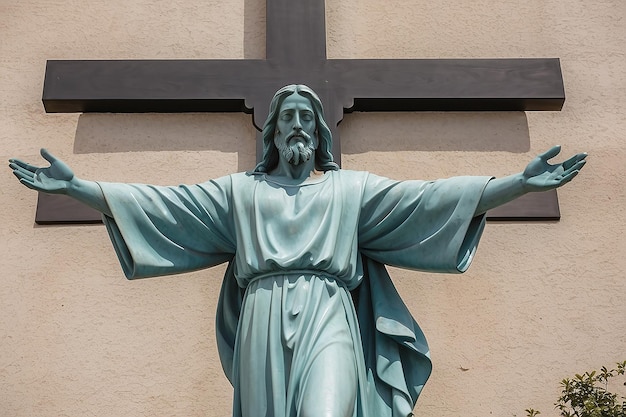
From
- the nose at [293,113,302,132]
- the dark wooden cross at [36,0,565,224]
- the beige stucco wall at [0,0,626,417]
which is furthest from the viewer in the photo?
the dark wooden cross at [36,0,565,224]

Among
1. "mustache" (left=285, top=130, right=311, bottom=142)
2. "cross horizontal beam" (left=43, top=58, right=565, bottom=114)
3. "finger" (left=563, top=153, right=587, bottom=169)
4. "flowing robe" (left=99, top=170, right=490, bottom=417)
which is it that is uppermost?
"cross horizontal beam" (left=43, top=58, right=565, bottom=114)

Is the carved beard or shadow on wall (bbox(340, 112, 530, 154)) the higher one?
shadow on wall (bbox(340, 112, 530, 154))

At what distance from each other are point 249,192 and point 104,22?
9.90 ft

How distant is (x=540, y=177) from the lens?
416 cm

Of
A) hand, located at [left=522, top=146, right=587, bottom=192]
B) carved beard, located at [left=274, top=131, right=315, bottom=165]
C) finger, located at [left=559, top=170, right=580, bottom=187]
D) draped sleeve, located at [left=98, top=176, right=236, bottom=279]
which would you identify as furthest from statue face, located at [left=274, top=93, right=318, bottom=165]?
finger, located at [left=559, top=170, right=580, bottom=187]

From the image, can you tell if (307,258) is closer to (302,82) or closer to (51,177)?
(51,177)

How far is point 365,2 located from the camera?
285 inches

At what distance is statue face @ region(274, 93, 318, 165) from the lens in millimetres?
4582

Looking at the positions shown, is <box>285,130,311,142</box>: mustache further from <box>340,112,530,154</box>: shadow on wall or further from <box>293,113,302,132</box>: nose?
<box>340,112,530,154</box>: shadow on wall

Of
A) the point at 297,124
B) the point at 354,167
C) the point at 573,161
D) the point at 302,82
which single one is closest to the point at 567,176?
the point at 573,161

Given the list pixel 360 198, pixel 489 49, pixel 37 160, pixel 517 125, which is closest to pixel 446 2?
pixel 489 49

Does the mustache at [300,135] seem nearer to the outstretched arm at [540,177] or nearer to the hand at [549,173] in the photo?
the outstretched arm at [540,177]

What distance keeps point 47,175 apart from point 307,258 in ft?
3.18

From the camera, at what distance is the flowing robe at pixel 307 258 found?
416 centimetres
